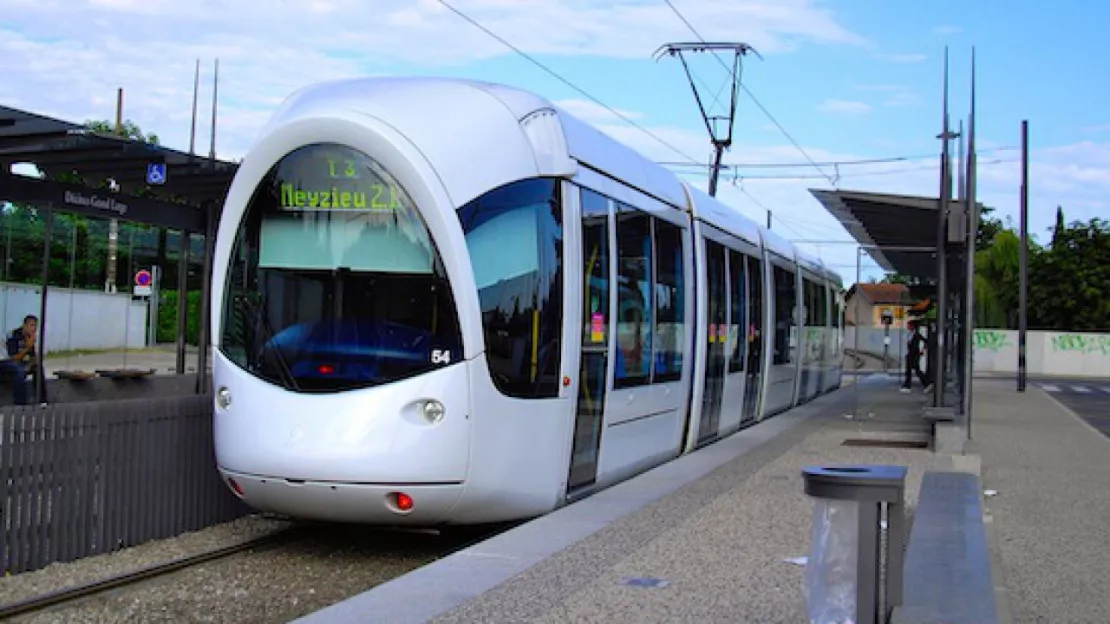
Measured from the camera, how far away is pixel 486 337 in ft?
27.7

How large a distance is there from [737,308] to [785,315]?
15.5 ft

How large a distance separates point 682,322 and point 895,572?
749cm

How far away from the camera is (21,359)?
55.9 feet

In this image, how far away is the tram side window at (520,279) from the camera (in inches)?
337

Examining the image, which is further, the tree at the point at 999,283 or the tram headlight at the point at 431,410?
the tree at the point at 999,283

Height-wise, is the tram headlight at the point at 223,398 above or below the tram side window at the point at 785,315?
below

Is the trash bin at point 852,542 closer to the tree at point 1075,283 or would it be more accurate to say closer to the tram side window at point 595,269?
the tram side window at point 595,269

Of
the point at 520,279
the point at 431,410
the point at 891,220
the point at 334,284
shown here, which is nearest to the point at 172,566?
the point at 431,410

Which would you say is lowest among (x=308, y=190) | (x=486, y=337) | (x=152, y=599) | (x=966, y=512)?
(x=152, y=599)

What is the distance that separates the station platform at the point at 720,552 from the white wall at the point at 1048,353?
140 ft

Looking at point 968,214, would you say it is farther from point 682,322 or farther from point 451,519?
point 451,519

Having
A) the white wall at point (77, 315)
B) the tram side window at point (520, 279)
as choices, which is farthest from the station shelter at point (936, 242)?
the white wall at point (77, 315)

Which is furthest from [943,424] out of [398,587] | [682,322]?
[398,587]

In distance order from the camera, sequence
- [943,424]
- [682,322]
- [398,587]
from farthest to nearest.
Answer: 1. [943,424]
2. [682,322]
3. [398,587]
